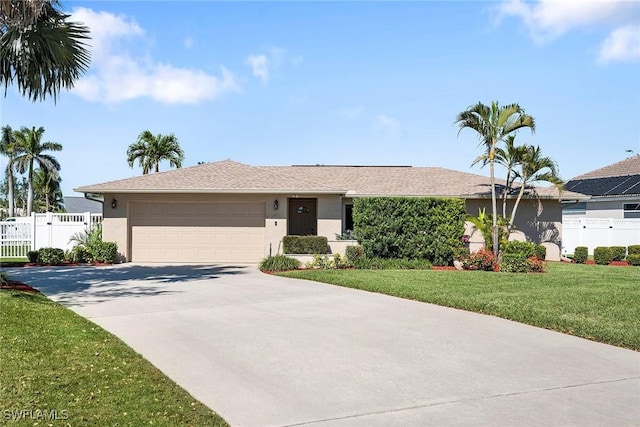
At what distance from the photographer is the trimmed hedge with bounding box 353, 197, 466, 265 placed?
704 inches

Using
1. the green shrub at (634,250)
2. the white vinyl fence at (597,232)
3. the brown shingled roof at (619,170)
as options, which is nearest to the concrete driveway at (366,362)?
the green shrub at (634,250)

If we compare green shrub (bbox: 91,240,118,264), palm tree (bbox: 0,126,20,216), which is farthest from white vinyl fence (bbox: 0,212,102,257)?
palm tree (bbox: 0,126,20,216)

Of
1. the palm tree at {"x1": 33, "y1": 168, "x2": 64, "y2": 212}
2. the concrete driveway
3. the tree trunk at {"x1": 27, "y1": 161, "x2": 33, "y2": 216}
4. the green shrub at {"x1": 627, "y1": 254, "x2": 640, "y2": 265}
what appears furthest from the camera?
the palm tree at {"x1": 33, "y1": 168, "x2": 64, "y2": 212}

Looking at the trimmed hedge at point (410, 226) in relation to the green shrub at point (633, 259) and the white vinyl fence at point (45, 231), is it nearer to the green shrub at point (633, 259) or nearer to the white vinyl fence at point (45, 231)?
the green shrub at point (633, 259)

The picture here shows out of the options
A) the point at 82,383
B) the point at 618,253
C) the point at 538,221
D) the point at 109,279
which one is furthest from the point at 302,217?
the point at 82,383

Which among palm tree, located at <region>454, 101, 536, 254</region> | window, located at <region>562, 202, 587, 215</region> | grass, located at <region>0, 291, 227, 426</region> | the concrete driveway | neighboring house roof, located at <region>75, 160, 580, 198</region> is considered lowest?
the concrete driveway

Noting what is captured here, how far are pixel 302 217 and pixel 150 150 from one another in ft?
68.5

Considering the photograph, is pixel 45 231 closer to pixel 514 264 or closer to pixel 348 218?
pixel 348 218

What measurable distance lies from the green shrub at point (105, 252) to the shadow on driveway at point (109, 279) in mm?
847

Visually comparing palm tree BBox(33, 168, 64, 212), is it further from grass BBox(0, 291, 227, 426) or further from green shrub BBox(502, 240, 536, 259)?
grass BBox(0, 291, 227, 426)

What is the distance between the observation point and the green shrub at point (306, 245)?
60.8 feet

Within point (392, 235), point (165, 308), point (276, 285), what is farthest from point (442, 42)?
point (165, 308)

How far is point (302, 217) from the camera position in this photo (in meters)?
21.6

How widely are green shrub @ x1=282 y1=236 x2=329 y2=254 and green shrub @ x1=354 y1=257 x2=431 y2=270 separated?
151cm
